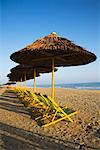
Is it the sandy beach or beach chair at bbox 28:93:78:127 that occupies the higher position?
beach chair at bbox 28:93:78:127

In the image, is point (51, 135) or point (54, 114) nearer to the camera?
point (51, 135)

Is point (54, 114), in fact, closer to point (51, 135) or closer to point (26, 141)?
point (51, 135)

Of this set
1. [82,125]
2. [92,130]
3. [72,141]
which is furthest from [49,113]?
[72,141]

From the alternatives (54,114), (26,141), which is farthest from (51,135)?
(54,114)

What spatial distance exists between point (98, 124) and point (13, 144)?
7.47 feet

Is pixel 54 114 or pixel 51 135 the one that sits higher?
pixel 54 114

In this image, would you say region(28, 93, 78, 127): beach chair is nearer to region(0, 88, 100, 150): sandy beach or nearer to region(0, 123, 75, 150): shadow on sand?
region(0, 88, 100, 150): sandy beach

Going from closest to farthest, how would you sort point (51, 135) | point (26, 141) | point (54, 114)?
point (26, 141), point (51, 135), point (54, 114)

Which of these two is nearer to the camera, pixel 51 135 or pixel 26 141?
pixel 26 141

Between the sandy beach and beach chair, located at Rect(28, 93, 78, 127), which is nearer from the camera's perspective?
the sandy beach

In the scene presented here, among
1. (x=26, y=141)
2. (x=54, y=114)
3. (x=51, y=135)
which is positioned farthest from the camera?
(x=54, y=114)

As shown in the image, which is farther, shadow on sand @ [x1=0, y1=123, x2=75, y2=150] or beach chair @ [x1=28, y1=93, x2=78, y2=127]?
beach chair @ [x1=28, y1=93, x2=78, y2=127]

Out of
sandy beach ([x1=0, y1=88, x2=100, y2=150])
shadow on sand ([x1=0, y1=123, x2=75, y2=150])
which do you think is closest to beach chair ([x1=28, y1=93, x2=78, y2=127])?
sandy beach ([x1=0, y1=88, x2=100, y2=150])

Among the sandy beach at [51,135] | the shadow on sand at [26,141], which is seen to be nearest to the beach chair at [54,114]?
the sandy beach at [51,135]
